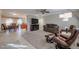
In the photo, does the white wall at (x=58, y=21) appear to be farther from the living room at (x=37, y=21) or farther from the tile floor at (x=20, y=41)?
the tile floor at (x=20, y=41)

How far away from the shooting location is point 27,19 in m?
2.60

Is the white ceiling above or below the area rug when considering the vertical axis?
above

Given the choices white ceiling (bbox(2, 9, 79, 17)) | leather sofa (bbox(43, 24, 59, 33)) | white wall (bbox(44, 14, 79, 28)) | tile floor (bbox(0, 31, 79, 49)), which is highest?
white ceiling (bbox(2, 9, 79, 17))

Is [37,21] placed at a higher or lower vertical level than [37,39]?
higher

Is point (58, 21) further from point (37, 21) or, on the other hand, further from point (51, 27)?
point (37, 21)

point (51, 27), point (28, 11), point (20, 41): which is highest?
point (28, 11)

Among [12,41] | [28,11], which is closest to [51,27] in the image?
[28,11]

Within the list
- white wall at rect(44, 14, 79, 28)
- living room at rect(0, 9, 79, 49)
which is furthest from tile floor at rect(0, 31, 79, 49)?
white wall at rect(44, 14, 79, 28)

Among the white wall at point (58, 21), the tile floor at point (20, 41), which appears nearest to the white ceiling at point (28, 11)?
the white wall at point (58, 21)

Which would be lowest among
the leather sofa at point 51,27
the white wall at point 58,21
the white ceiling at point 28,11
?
the leather sofa at point 51,27

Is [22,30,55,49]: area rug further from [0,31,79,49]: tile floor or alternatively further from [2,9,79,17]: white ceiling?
[2,9,79,17]: white ceiling

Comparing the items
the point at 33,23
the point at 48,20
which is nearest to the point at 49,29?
the point at 48,20

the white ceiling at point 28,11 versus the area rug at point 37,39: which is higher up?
the white ceiling at point 28,11
